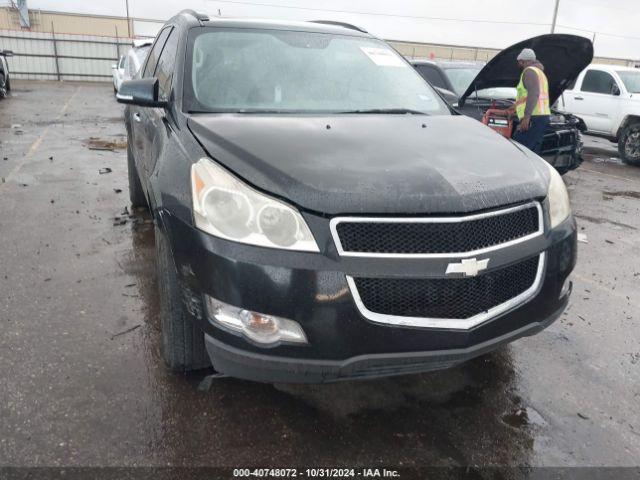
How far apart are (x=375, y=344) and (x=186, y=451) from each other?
0.92m

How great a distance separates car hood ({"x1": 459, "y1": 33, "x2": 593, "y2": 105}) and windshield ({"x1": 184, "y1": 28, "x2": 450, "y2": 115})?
8.07 feet

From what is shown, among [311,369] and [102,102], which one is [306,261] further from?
[102,102]

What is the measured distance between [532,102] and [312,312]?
17.7 ft

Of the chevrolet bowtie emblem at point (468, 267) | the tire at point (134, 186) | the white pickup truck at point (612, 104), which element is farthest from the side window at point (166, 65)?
the white pickup truck at point (612, 104)

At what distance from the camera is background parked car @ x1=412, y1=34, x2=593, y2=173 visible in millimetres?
5934

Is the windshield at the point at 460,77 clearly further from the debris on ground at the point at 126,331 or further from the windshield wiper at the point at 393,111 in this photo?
the debris on ground at the point at 126,331

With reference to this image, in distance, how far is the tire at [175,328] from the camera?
2.25 m

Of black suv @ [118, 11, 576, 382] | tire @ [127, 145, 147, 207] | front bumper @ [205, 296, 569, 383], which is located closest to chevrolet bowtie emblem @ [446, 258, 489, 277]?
black suv @ [118, 11, 576, 382]

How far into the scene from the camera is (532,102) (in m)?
6.19

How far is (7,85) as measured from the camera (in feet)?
55.1

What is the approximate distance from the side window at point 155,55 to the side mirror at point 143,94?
109 cm

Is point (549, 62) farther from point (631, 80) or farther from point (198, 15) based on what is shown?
point (631, 80)

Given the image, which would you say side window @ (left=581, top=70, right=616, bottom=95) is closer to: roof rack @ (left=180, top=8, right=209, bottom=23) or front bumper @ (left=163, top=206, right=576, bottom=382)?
roof rack @ (left=180, top=8, right=209, bottom=23)

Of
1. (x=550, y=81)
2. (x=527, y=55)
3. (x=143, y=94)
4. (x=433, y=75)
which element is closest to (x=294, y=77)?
(x=143, y=94)
